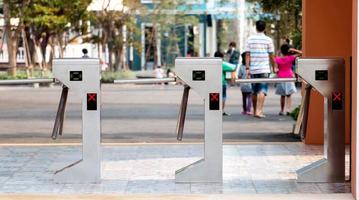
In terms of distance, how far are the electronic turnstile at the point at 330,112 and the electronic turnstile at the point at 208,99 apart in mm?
830

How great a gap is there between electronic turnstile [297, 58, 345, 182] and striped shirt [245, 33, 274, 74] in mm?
7238

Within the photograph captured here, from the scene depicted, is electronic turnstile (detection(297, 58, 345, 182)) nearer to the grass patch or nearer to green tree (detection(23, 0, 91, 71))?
the grass patch

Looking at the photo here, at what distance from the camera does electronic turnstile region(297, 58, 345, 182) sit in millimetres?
9180

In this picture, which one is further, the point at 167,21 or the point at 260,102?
the point at 167,21

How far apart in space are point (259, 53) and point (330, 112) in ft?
24.7

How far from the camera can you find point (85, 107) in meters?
9.35

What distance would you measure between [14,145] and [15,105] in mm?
9989

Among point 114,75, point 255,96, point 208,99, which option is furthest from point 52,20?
point 208,99

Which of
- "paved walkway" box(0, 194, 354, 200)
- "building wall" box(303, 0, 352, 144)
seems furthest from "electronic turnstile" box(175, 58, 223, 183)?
"building wall" box(303, 0, 352, 144)

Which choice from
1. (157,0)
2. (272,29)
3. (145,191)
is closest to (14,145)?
(145,191)

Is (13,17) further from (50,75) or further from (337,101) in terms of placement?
(337,101)

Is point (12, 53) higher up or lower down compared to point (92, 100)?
lower down

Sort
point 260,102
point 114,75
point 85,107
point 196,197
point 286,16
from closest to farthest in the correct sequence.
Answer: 1. point 196,197
2. point 85,107
3. point 260,102
4. point 286,16
5. point 114,75

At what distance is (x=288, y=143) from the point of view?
1333cm
